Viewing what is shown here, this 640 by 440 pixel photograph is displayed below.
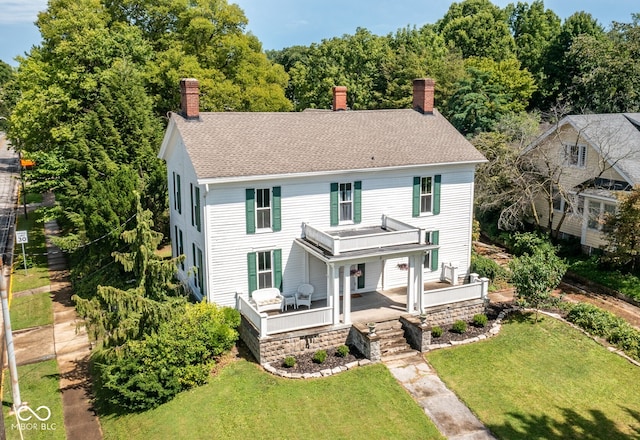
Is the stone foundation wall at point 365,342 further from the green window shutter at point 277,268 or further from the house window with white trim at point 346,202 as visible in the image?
the house window with white trim at point 346,202

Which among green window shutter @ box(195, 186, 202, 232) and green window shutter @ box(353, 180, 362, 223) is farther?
green window shutter @ box(353, 180, 362, 223)

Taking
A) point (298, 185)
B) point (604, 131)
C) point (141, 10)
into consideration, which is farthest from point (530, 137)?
point (141, 10)

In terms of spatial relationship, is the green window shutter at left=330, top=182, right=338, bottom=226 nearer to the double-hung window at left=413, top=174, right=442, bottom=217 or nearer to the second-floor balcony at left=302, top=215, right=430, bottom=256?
the second-floor balcony at left=302, top=215, right=430, bottom=256

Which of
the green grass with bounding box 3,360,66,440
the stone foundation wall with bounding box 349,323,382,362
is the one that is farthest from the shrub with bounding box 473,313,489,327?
the green grass with bounding box 3,360,66,440

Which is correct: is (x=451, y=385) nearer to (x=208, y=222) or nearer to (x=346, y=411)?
(x=346, y=411)

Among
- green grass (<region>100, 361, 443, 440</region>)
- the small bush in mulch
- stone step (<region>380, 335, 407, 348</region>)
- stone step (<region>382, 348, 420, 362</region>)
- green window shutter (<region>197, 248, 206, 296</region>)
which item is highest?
green window shutter (<region>197, 248, 206, 296</region>)

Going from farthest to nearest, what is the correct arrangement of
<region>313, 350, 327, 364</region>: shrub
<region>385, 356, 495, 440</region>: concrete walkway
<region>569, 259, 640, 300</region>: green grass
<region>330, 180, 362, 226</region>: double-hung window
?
1. <region>569, 259, 640, 300</region>: green grass
2. <region>330, 180, 362, 226</region>: double-hung window
3. <region>313, 350, 327, 364</region>: shrub
4. <region>385, 356, 495, 440</region>: concrete walkway

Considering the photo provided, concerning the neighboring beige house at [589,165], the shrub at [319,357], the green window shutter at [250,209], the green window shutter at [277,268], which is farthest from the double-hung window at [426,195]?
the neighboring beige house at [589,165]
